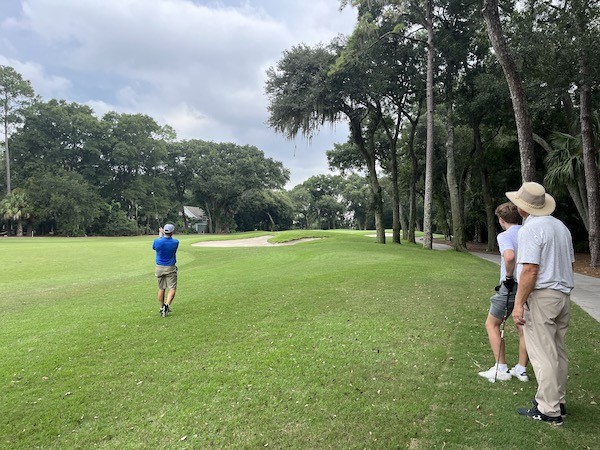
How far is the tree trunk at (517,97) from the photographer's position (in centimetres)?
786

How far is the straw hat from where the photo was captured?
3.59 metres

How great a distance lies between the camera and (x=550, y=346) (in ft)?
11.1

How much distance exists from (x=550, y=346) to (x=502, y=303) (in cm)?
89

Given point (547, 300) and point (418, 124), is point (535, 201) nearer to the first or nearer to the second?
point (547, 300)

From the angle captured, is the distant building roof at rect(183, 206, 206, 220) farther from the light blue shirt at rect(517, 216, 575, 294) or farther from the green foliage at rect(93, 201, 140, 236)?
the light blue shirt at rect(517, 216, 575, 294)

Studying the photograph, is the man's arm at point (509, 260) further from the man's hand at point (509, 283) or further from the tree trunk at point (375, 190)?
the tree trunk at point (375, 190)

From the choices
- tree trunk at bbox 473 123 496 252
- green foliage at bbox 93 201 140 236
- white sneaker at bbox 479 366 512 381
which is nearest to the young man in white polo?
white sneaker at bbox 479 366 512 381

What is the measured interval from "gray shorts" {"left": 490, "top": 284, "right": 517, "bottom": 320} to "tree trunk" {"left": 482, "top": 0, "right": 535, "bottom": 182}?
4671 mm

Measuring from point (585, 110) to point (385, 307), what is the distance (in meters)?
12.6

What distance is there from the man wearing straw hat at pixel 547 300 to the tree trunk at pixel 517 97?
202 inches

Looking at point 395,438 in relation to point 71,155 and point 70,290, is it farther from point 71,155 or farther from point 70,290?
point 71,155

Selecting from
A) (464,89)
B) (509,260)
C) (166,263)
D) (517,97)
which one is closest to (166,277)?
(166,263)

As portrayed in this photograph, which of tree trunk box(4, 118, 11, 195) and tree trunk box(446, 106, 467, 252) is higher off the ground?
tree trunk box(4, 118, 11, 195)

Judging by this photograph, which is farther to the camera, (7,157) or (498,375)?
(7,157)
